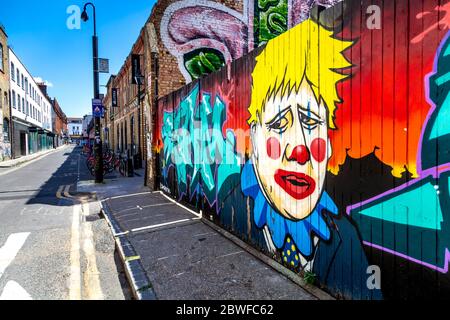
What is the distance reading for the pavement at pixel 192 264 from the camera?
3.15 metres

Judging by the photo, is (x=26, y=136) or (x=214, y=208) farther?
(x=26, y=136)

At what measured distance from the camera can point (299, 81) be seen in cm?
334

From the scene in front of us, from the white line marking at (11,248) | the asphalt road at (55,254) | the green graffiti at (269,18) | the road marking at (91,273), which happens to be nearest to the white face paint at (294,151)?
the asphalt road at (55,254)

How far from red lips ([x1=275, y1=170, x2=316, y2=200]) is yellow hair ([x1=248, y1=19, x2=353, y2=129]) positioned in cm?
68

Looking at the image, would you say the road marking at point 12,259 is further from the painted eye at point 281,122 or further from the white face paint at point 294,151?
the painted eye at point 281,122

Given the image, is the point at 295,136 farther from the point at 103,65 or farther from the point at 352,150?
the point at 103,65

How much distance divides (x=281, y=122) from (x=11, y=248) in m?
4.72

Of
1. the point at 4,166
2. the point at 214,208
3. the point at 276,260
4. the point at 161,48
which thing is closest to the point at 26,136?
the point at 4,166

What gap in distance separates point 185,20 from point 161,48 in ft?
4.93

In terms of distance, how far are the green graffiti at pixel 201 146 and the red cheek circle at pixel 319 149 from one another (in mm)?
1769

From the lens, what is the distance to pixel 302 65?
10.7 feet
